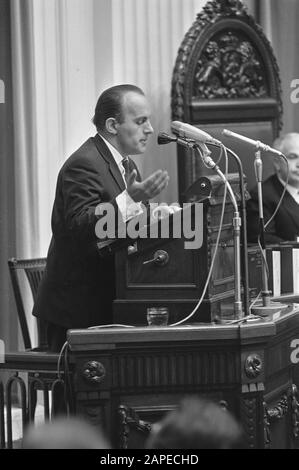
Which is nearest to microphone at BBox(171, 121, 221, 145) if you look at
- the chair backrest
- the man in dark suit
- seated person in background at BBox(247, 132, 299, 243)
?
the man in dark suit

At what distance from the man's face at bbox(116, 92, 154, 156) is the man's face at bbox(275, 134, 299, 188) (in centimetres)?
205

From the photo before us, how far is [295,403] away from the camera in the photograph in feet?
11.5

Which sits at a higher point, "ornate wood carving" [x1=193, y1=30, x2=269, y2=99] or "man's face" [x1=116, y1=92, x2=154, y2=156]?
"ornate wood carving" [x1=193, y1=30, x2=269, y2=99]

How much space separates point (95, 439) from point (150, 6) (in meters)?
4.68

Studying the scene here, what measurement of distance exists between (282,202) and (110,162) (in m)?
2.10

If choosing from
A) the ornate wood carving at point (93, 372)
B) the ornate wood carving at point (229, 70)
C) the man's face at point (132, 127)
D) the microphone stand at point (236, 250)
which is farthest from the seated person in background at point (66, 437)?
the ornate wood carving at point (229, 70)

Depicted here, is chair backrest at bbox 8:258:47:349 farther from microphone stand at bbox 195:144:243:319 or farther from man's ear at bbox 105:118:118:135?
microphone stand at bbox 195:144:243:319

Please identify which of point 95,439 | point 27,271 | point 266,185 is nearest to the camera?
point 95,439

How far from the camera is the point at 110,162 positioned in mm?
3541

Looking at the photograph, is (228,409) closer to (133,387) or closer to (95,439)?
(133,387)

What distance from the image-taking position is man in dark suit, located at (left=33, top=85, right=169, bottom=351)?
3.34 meters

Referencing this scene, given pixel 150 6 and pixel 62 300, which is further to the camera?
pixel 150 6
